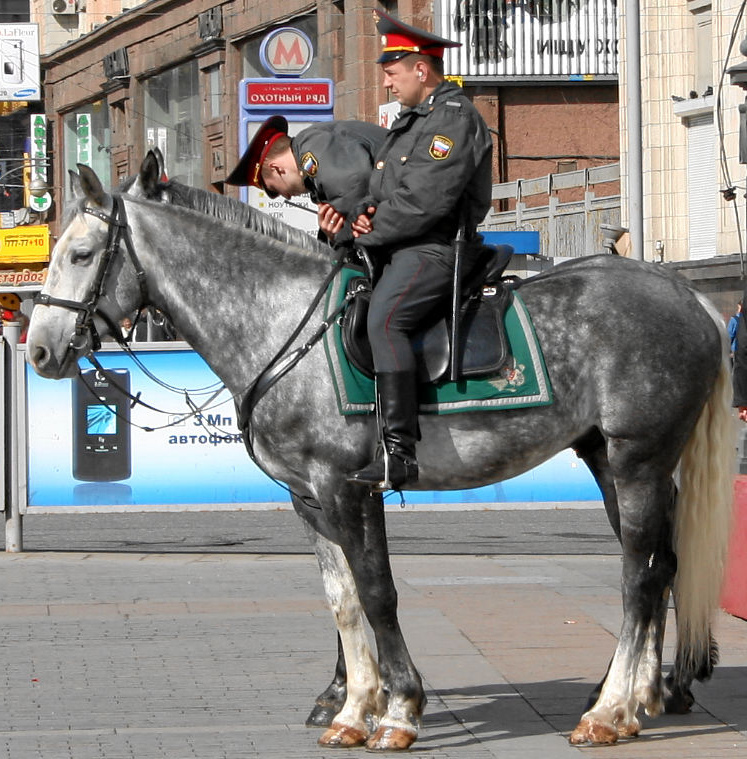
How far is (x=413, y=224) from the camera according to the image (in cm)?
685

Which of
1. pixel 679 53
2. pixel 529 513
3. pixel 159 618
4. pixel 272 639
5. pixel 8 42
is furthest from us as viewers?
pixel 8 42

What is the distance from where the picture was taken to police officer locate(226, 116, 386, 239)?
7152 millimetres

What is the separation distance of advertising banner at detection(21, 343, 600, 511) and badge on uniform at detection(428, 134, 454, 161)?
724cm

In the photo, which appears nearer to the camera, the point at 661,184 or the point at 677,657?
the point at 677,657

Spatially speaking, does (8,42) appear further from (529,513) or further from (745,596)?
(745,596)

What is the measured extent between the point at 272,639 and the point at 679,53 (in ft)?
68.5

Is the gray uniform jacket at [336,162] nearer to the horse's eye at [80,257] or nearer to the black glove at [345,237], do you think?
the black glove at [345,237]

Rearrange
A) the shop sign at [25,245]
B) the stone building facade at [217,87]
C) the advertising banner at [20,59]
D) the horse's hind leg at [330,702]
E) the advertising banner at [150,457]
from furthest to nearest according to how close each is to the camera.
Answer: the advertising banner at [20,59] → the shop sign at [25,245] → the stone building facade at [217,87] → the advertising banner at [150,457] → the horse's hind leg at [330,702]

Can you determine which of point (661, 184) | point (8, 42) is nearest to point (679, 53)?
point (661, 184)

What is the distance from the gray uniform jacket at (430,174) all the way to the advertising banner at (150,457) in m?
7.04

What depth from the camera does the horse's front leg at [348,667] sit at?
23.1 feet

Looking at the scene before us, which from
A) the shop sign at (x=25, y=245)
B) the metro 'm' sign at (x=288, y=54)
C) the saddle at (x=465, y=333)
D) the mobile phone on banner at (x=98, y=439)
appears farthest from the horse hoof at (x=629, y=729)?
the shop sign at (x=25, y=245)

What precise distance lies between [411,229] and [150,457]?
7.95m

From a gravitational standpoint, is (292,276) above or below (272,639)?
above
